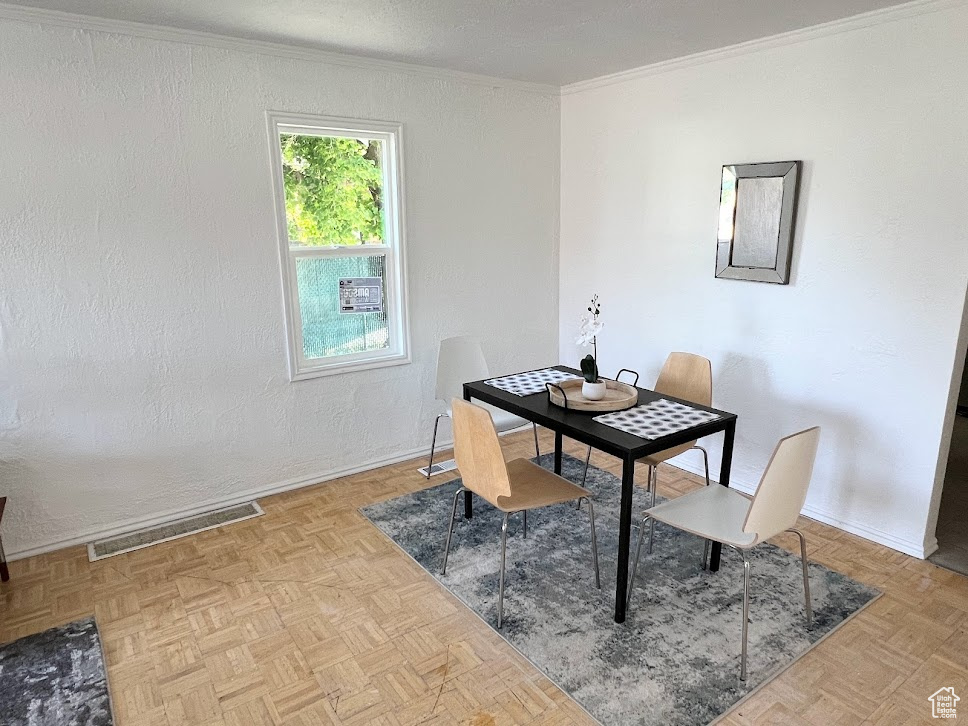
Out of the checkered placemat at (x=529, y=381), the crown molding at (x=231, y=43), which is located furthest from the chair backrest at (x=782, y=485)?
the crown molding at (x=231, y=43)

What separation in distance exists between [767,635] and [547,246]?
9.43 feet

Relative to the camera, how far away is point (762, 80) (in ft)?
10.2

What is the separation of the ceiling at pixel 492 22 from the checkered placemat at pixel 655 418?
5.53 feet

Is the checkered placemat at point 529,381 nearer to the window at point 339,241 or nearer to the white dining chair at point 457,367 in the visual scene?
the white dining chair at point 457,367

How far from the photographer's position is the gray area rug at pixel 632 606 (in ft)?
6.73

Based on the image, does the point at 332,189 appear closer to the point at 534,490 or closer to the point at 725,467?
the point at 534,490

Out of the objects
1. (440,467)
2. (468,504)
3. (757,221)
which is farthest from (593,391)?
(440,467)

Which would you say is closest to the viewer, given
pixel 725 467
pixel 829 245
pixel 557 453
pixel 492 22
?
pixel 725 467

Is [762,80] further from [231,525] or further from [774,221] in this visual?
[231,525]

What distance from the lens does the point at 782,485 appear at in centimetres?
205

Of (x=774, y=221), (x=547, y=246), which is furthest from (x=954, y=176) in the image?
(x=547, y=246)

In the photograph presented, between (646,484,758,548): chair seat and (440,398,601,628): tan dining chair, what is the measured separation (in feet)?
1.20

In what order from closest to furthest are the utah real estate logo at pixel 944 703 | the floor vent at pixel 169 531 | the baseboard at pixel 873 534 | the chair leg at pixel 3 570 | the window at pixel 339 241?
1. the utah real estate logo at pixel 944 703
2. the chair leg at pixel 3 570
3. the baseboard at pixel 873 534
4. the floor vent at pixel 169 531
5. the window at pixel 339 241

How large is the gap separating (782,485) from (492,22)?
2269 mm
